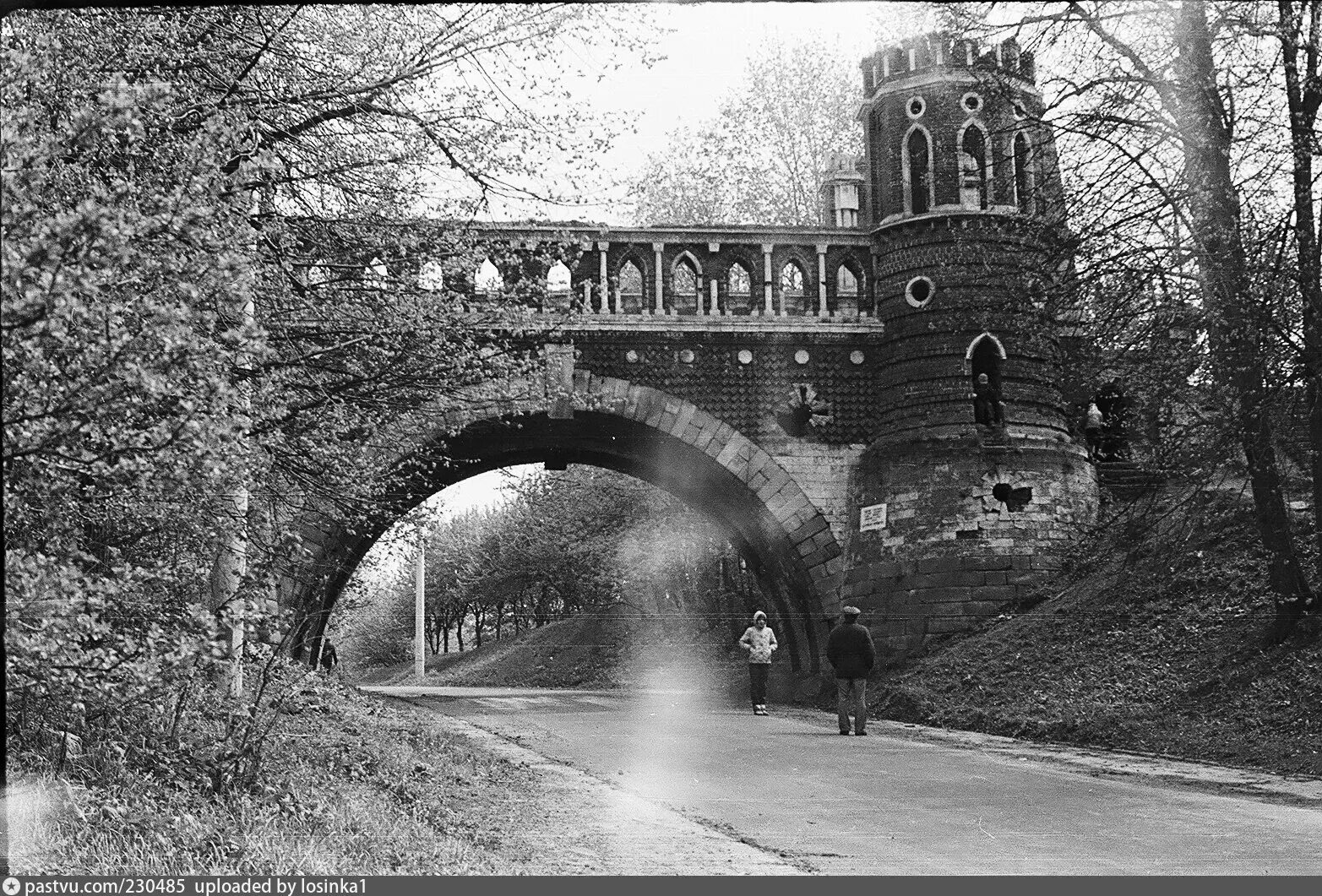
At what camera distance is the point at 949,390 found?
23.9 m

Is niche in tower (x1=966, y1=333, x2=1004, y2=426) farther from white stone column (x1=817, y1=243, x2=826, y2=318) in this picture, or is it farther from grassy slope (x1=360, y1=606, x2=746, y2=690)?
grassy slope (x1=360, y1=606, x2=746, y2=690)

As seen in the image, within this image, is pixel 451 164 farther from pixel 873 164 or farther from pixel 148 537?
pixel 873 164

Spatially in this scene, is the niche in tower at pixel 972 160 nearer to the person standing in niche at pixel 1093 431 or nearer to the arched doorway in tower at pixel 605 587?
the person standing in niche at pixel 1093 431

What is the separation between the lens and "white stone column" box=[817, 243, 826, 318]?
2503 centimetres

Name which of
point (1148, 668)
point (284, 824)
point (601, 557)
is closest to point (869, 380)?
point (1148, 668)

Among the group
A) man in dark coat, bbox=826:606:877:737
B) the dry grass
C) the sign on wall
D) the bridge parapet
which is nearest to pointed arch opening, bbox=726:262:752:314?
the bridge parapet

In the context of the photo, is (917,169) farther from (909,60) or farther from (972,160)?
(909,60)

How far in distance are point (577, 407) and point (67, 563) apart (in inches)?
676

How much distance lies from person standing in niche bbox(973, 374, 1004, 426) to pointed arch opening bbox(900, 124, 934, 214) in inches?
122

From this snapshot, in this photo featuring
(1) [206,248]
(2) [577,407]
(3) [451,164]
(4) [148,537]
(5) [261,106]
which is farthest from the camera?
(2) [577,407]

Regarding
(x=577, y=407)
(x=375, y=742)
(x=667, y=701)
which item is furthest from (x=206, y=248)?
(x=667, y=701)

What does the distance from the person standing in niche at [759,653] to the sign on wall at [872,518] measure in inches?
135

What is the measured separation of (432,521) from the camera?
1455 centimetres

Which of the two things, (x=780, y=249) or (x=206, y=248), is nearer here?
(x=206, y=248)
